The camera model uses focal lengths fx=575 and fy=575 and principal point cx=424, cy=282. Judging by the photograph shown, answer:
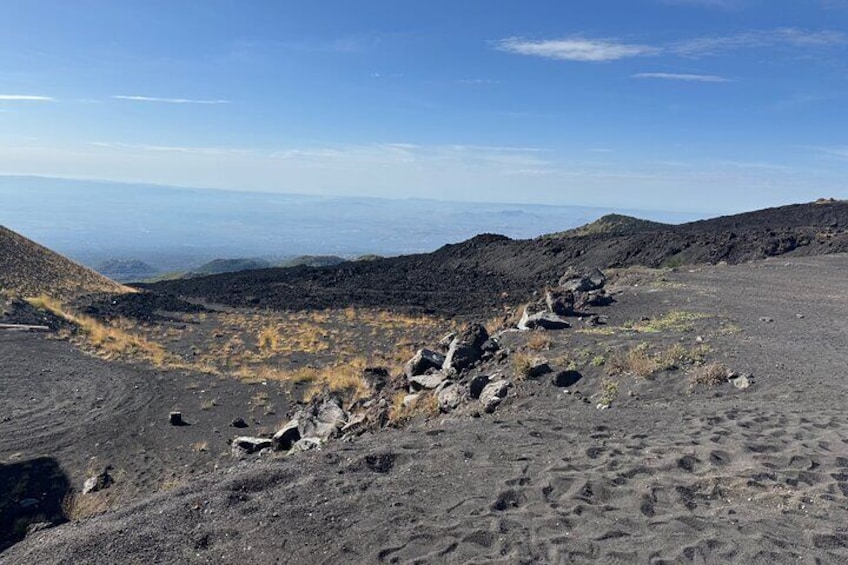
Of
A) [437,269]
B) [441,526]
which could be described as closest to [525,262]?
[437,269]

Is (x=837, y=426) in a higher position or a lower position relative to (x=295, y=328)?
higher

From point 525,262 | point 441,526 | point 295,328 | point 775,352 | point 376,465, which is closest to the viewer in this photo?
point 441,526

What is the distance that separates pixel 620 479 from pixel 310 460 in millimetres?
3712

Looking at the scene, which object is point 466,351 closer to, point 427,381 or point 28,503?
point 427,381

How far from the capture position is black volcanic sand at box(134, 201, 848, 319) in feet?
98.1

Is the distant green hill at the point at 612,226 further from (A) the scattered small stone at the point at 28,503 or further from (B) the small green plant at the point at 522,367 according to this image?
(A) the scattered small stone at the point at 28,503

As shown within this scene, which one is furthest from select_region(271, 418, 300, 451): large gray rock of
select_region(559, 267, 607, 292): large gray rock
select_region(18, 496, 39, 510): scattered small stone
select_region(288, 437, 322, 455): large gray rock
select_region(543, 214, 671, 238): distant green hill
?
select_region(543, 214, 671, 238): distant green hill

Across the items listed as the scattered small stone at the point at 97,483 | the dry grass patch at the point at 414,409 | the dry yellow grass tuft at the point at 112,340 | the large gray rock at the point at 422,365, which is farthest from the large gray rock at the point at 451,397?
the dry yellow grass tuft at the point at 112,340

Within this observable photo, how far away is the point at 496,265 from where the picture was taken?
132 feet

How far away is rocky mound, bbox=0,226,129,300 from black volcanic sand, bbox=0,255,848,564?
2504 centimetres

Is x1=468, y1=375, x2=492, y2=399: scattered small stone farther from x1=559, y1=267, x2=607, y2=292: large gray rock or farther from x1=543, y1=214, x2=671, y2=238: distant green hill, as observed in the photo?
x1=543, y1=214, x2=671, y2=238: distant green hill

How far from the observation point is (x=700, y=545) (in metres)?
4.79

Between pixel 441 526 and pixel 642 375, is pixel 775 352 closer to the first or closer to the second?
pixel 642 375

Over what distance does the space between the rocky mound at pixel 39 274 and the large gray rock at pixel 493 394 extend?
24.7m
